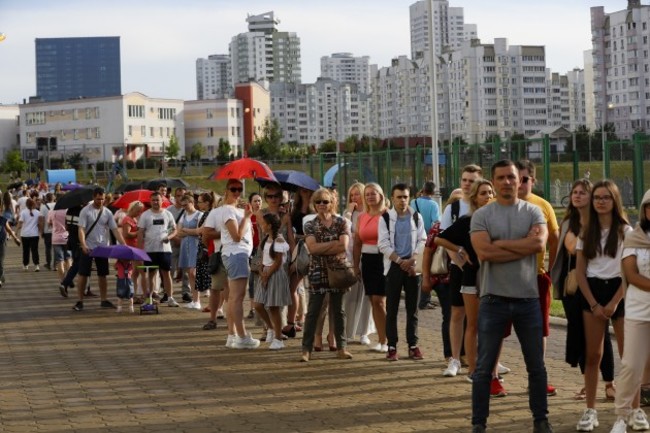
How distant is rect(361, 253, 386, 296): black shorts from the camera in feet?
46.4

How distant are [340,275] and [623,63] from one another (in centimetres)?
15282

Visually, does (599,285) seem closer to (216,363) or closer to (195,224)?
(216,363)

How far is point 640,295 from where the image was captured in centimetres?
Result: 903

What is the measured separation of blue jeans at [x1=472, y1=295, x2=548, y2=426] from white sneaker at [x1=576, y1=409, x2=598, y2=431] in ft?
1.22

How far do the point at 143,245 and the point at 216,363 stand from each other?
265 inches

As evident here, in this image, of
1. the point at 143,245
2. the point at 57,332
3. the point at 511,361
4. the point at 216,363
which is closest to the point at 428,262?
the point at 511,361

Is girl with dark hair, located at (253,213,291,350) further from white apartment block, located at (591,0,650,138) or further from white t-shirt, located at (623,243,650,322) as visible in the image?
white apartment block, located at (591,0,650,138)

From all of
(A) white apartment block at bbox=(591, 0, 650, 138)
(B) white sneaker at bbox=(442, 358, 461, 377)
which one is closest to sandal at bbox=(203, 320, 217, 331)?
(B) white sneaker at bbox=(442, 358, 461, 377)

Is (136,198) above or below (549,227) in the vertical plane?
above

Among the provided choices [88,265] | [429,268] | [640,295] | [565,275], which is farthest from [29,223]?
[640,295]

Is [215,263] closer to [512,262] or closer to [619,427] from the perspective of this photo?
[512,262]

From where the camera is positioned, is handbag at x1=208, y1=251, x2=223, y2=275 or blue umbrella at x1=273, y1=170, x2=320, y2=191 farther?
handbag at x1=208, y1=251, x2=223, y2=275

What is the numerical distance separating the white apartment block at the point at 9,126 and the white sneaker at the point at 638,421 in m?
160

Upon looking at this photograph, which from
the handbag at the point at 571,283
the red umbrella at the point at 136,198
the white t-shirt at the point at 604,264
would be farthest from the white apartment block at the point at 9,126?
the white t-shirt at the point at 604,264
